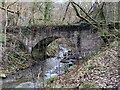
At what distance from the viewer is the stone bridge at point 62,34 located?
17.5 meters

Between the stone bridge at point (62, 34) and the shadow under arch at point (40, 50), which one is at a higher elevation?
the stone bridge at point (62, 34)

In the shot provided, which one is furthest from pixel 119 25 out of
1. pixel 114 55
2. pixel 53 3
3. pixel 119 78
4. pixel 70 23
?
pixel 53 3

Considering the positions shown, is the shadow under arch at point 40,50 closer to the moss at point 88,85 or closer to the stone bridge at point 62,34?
the stone bridge at point 62,34

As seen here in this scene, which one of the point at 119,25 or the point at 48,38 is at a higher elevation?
the point at 119,25

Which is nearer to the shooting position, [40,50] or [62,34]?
[62,34]

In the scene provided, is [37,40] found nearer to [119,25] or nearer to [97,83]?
[119,25]

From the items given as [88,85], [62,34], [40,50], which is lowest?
[40,50]

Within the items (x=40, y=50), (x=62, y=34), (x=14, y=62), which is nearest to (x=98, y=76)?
(x=14, y=62)

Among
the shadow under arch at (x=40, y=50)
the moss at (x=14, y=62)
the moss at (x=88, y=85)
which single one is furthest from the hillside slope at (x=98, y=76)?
the shadow under arch at (x=40, y=50)

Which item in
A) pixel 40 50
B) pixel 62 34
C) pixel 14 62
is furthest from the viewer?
pixel 40 50

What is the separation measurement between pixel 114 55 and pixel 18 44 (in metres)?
10.5

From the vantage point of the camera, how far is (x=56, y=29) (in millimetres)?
18156

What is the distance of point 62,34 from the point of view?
1828 centimetres

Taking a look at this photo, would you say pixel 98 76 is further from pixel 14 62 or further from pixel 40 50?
pixel 40 50
